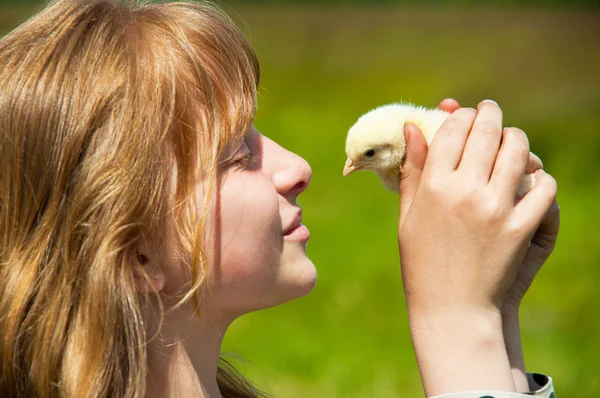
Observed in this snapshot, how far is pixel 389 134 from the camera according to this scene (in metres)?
1.76

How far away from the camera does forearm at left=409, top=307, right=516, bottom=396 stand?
1.40 m

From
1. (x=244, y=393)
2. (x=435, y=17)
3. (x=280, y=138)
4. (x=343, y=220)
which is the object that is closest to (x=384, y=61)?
(x=435, y=17)

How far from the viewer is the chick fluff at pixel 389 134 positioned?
1.65 metres

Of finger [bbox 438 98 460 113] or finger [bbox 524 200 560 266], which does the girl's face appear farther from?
finger [bbox 524 200 560 266]

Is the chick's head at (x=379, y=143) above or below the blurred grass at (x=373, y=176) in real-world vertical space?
above

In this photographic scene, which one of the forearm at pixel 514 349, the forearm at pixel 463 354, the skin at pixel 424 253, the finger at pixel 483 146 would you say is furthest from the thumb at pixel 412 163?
the forearm at pixel 514 349

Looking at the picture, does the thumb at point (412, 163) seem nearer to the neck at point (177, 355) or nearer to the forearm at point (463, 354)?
the forearm at point (463, 354)

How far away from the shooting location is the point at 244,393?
185 centimetres

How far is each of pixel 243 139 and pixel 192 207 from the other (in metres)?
0.18

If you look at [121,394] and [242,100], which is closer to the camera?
[121,394]

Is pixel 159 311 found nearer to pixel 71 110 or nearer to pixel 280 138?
pixel 71 110

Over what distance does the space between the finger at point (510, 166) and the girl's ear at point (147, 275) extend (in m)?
0.62

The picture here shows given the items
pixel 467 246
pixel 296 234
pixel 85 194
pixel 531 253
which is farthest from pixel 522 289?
pixel 85 194

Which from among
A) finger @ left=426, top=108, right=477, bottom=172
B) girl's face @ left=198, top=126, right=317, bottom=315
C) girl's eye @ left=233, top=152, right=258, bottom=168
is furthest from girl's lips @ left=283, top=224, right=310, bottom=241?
finger @ left=426, top=108, right=477, bottom=172
